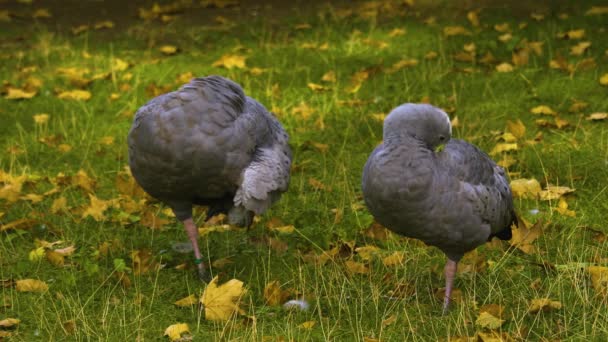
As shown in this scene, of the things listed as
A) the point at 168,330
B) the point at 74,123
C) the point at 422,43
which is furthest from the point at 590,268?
the point at 422,43

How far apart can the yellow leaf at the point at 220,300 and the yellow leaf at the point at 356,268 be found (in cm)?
70

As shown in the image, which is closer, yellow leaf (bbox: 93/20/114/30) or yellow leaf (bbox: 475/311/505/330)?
yellow leaf (bbox: 475/311/505/330)

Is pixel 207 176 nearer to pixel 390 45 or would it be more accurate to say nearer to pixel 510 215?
pixel 510 215

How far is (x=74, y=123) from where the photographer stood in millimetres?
7340

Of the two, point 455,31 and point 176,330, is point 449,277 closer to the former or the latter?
point 176,330

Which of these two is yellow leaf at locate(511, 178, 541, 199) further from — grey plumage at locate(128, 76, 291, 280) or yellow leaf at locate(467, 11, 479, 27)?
yellow leaf at locate(467, 11, 479, 27)

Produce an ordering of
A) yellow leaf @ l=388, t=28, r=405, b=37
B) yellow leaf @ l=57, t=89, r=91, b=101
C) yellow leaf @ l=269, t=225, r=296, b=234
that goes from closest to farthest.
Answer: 1. yellow leaf @ l=269, t=225, r=296, b=234
2. yellow leaf @ l=57, t=89, r=91, b=101
3. yellow leaf @ l=388, t=28, r=405, b=37

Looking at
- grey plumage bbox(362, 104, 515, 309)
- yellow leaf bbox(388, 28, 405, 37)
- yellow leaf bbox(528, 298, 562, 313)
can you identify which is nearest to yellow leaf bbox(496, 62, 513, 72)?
yellow leaf bbox(388, 28, 405, 37)

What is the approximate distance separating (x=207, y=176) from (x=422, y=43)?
17.0 feet

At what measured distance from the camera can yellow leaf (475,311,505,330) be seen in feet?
12.5

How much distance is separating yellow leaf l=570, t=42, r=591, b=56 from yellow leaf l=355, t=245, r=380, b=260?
13.6 ft

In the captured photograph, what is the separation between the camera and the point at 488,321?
384 centimetres

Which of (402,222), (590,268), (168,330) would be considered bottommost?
(168,330)

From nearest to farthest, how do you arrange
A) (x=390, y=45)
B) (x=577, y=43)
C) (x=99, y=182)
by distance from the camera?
(x=99, y=182)
(x=577, y=43)
(x=390, y=45)
